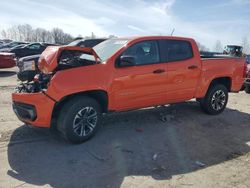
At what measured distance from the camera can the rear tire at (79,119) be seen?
535 cm

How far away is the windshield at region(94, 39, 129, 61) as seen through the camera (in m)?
6.06

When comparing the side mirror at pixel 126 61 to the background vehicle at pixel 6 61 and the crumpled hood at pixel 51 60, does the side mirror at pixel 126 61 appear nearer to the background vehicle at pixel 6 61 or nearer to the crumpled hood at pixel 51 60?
the crumpled hood at pixel 51 60

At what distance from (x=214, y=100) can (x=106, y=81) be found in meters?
3.46

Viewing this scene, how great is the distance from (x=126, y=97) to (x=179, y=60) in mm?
1659

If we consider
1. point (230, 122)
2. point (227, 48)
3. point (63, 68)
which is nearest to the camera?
point (63, 68)

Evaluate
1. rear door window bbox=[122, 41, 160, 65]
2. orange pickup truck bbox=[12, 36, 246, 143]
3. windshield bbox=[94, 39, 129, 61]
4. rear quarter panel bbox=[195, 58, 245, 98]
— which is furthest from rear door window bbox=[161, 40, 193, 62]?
windshield bbox=[94, 39, 129, 61]

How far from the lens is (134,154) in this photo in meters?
5.29

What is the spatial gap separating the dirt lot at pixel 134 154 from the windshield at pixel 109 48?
1.52 metres

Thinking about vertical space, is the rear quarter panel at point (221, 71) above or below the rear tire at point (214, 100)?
above

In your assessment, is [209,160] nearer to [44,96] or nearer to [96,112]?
[96,112]

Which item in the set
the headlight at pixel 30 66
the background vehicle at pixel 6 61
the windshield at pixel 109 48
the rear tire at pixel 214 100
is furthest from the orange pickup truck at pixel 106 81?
the background vehicle at pixel 6 61

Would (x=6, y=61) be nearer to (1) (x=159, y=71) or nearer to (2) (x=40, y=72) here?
(2) (x=40, y=72)

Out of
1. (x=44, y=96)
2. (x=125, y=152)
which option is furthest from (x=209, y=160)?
(x=44, y=96)

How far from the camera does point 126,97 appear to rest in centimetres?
608
